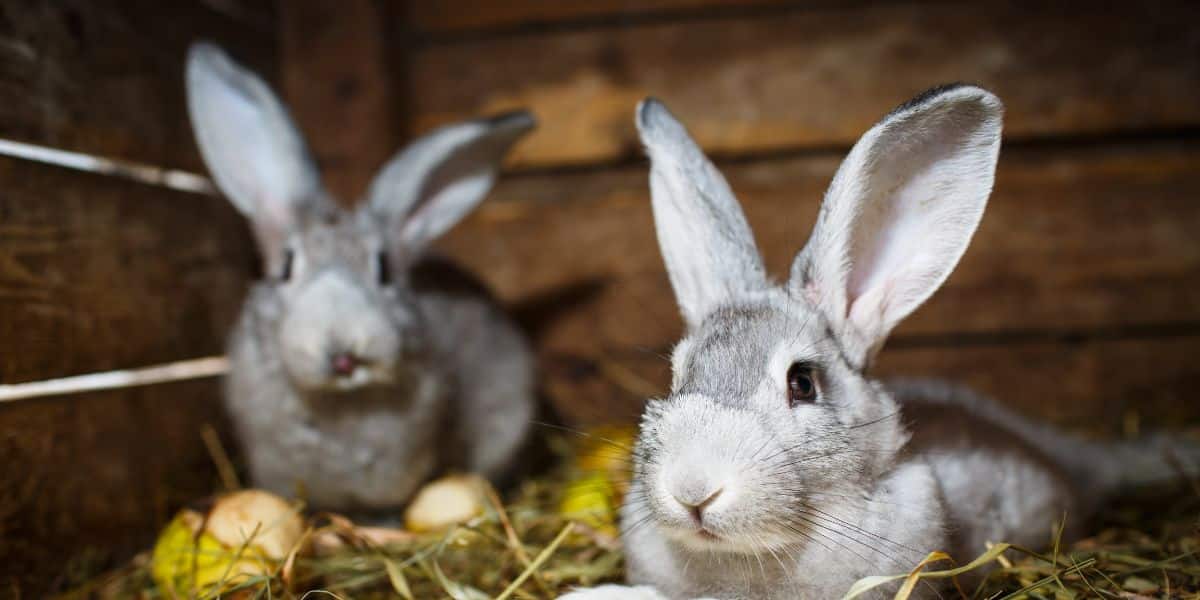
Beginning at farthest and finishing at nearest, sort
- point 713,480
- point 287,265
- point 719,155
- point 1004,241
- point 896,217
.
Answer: point 719,155 < point 1004,241 < point 287,265 < point 896,217 < point 713,480

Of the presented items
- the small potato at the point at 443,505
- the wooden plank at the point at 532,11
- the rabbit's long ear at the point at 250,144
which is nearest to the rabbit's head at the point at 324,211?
the rabbit's long ear at the point at 250,144

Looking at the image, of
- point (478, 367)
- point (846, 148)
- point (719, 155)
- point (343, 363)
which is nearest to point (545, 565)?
point (343, 363)

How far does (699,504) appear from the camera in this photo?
1.72 m

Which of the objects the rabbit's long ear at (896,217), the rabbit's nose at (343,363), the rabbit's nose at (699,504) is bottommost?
the rabbit's nose at (699,504)

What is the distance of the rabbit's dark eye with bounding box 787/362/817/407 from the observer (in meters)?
1.97

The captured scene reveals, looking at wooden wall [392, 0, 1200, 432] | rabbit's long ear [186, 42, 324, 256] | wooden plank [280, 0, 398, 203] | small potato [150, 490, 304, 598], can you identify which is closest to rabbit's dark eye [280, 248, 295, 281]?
rabbit's long ear [186, 42, 324, 256]

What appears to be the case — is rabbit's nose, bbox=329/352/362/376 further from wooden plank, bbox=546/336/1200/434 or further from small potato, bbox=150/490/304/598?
wooden plank, bbox=546/336/1200/434

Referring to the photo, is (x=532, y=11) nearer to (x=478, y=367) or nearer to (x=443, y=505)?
(x=478, y=367)

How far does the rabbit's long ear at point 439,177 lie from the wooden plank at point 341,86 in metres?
0.51

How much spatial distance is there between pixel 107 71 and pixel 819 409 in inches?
92.2

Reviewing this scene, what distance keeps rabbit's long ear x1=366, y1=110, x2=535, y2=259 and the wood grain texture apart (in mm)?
487

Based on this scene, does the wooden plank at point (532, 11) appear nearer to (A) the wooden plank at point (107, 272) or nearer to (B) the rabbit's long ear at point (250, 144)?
(B) the rabbit's long ear at point (250, 144)

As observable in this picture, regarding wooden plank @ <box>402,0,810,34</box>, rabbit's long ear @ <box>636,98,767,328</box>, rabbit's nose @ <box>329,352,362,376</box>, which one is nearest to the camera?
rabbit's long ear @ <box>636,98,767,328</box>

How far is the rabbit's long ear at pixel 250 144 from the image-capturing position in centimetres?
304
